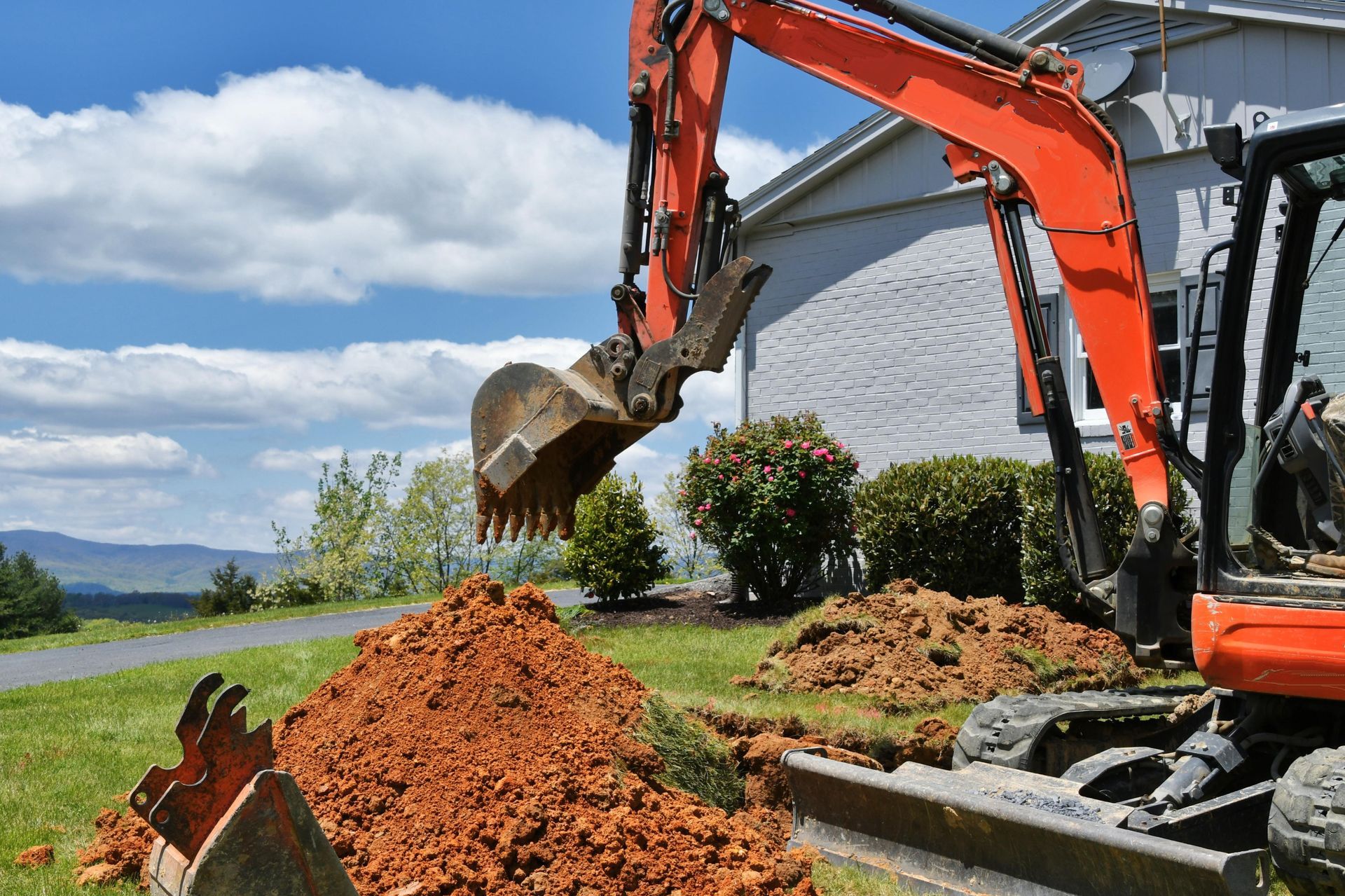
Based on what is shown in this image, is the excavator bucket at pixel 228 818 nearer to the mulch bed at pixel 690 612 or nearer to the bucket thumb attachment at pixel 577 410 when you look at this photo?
the bucket thumb attachment at pixel 577 410

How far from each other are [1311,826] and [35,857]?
535 cm

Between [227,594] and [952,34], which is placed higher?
[952,34]

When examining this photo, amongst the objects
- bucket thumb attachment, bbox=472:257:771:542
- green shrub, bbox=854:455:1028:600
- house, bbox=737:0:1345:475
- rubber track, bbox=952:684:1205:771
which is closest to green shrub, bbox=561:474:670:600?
house, bbox=737:0:1345:475

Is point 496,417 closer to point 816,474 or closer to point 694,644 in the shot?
point 694,644

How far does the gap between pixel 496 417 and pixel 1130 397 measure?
3.09 meters

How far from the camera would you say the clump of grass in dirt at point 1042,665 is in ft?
27.8

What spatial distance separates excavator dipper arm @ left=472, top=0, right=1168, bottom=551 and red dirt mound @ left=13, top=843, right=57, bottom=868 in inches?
99.3

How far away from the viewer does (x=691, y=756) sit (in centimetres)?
559

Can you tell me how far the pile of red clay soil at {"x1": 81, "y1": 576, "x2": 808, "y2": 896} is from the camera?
4504 mm

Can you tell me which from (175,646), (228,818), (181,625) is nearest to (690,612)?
(175,646)

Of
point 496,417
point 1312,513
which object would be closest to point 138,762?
point 496,417

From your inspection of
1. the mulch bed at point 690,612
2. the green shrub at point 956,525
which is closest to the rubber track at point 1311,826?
the green shrub at point 956,525

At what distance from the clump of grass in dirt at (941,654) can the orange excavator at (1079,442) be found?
2.06 meters

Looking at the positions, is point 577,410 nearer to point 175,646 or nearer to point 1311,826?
point 1311,826
